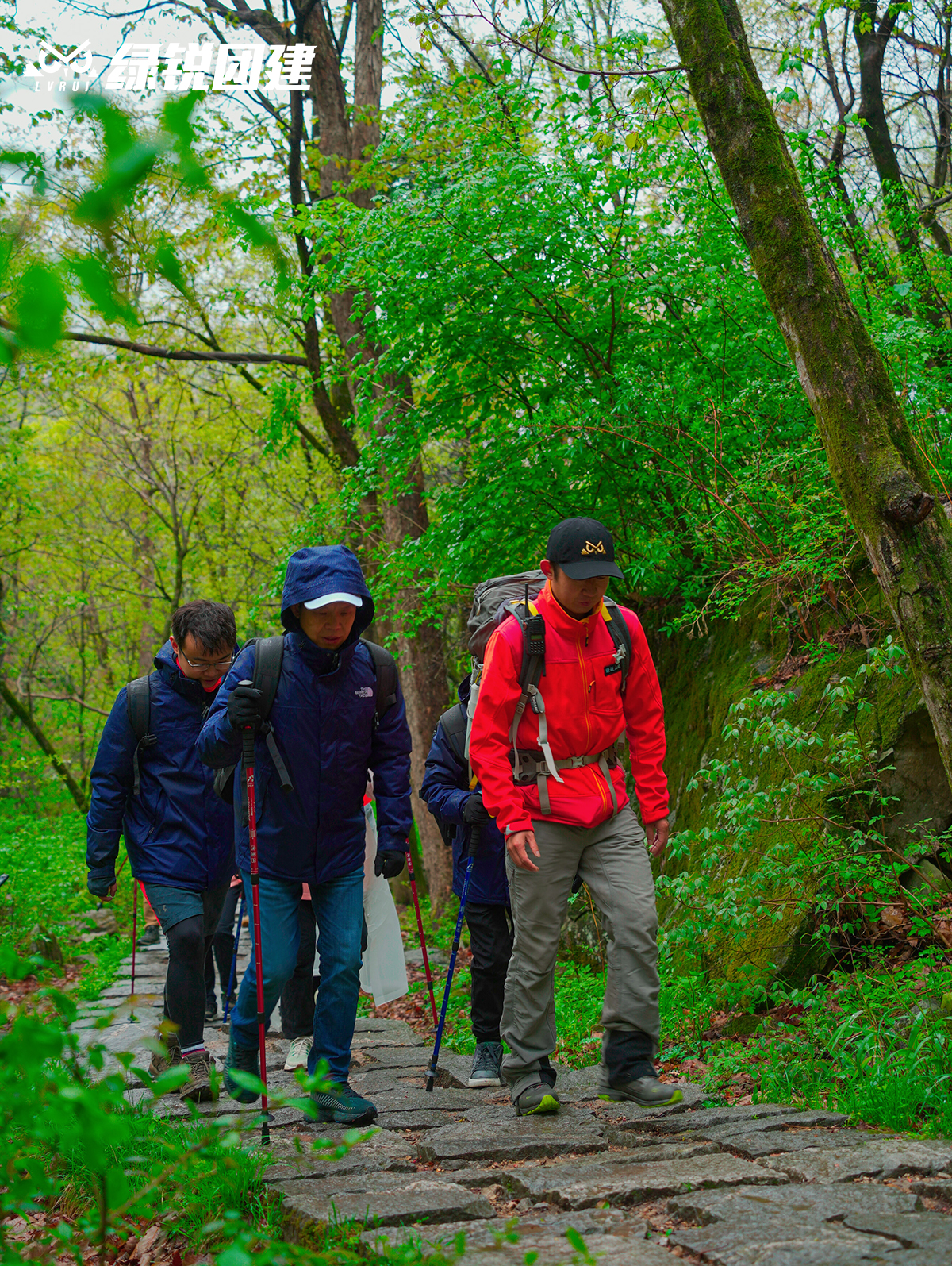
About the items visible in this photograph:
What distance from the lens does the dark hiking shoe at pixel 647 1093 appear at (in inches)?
161

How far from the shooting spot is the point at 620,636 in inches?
178

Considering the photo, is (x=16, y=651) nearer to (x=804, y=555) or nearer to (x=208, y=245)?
(x=208, y=245)

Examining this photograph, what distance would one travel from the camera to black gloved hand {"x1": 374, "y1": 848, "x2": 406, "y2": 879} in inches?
180

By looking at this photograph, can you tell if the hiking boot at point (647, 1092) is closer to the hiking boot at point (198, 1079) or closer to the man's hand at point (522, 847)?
the man's hand at point (522, 847)

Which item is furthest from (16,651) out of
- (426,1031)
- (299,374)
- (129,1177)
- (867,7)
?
(129,1177)

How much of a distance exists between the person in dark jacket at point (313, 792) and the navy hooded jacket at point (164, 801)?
0.79 m

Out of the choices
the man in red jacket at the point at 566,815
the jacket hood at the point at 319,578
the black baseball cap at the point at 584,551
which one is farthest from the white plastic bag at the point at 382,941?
the black baseball cap at the point at 584,551

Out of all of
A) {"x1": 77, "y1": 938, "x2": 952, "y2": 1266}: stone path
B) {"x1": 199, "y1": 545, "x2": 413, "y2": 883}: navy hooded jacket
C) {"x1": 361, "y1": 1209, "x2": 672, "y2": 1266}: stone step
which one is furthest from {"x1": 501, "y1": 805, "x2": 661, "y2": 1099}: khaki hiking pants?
{"x1": 361, "y1": 1209, "x2": 672, "y2": 1266}: stone step

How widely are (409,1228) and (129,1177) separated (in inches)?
51.7

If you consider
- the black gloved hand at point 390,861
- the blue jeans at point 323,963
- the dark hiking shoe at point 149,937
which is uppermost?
the black gloved hand at point 390,861

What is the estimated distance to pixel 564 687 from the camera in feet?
14.4

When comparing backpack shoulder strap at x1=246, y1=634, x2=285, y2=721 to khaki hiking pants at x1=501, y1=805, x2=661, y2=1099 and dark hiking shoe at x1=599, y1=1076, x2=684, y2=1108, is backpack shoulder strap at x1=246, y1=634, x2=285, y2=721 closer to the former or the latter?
khaki hiking pants at x1=501, y1=805, x2=661, y2=1099

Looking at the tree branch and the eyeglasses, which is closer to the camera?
the eyeglasses

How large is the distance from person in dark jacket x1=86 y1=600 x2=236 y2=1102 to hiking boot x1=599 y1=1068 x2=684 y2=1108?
2.05 metres
